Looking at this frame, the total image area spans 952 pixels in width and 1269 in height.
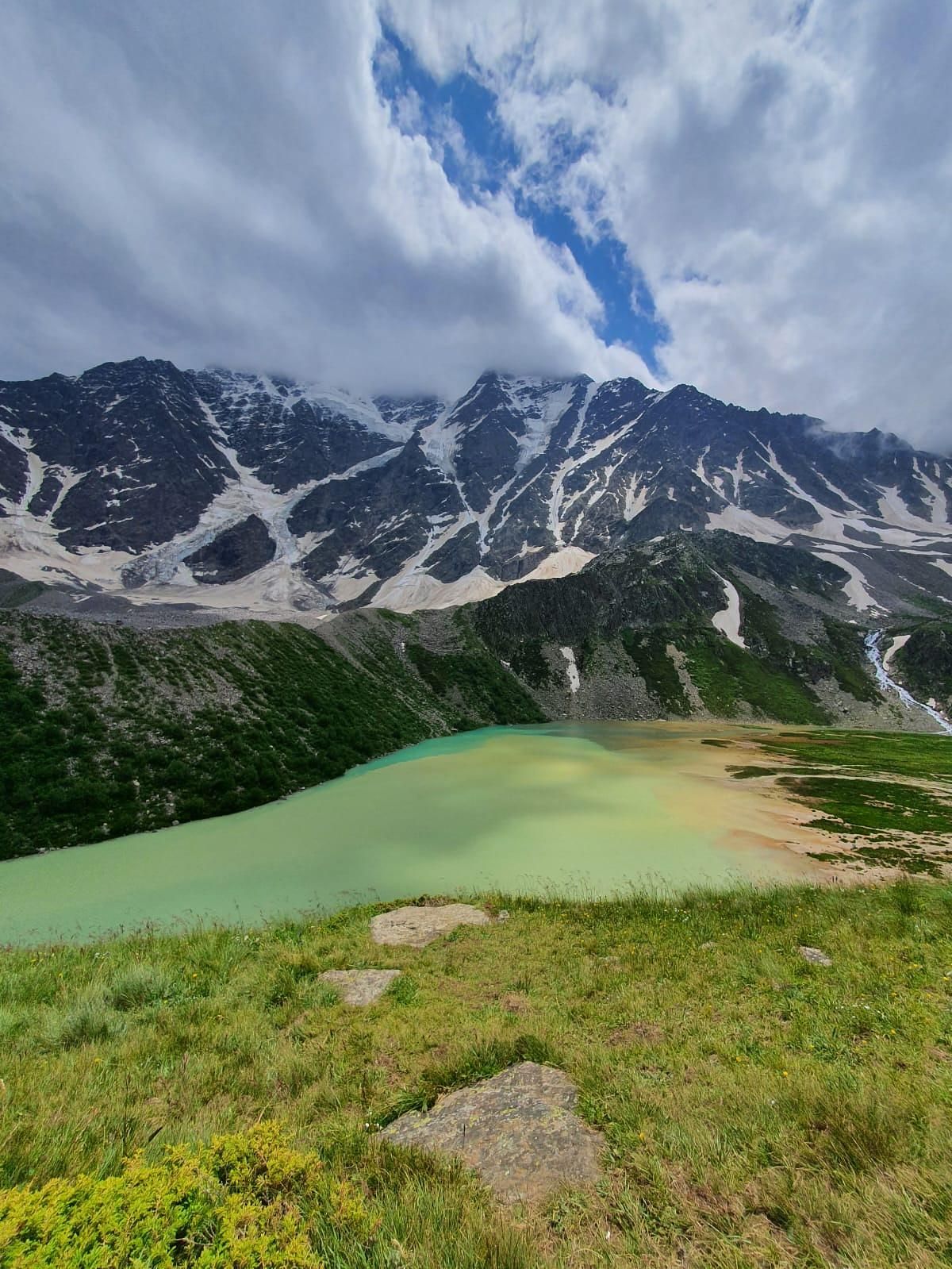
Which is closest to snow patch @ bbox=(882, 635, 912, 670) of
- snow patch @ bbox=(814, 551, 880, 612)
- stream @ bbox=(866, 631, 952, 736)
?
stream @ bbox=(866, 631, 952, 736)

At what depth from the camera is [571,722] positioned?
89.9 metres

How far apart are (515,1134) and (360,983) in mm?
6584

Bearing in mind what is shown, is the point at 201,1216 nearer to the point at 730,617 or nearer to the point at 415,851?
the point at 415,851

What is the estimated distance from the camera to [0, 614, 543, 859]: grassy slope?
27.5m

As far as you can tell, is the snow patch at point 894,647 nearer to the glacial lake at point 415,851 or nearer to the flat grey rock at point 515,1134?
the glacial lake at point 415,851

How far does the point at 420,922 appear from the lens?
51.8ft

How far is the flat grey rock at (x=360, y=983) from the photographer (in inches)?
405

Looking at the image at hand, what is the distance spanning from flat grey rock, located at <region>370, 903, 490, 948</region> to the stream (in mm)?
103350

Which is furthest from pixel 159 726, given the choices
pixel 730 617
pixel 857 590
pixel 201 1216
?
pixel 857 590

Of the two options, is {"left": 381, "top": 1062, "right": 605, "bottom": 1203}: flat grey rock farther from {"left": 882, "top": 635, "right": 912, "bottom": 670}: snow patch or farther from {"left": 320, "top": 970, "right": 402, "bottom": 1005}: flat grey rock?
{"left": 882, "top": 635, "right": 912, "bottom": 670}: snow patch

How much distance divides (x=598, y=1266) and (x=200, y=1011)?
806cm

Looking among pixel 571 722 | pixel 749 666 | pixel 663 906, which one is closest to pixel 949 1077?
pixel 663 906

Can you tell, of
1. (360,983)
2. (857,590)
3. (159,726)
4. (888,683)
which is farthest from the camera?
(857,590)

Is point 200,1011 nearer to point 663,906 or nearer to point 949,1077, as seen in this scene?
point 949,1077
